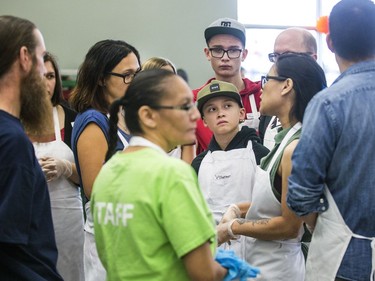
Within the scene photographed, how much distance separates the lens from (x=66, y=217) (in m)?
2.66

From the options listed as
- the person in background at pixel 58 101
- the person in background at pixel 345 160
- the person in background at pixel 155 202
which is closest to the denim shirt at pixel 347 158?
the person in background at pixel 345 160

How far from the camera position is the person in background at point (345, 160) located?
5.45 feet

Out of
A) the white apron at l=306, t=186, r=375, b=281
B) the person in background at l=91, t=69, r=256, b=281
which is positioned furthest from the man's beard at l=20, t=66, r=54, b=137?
the white apron at l=306, t=186, r=375, b=281

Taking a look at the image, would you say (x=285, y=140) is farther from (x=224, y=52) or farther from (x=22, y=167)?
(x=224, y=52)

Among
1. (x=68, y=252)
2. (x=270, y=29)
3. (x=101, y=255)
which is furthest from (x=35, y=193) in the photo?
(x=270, y=29)

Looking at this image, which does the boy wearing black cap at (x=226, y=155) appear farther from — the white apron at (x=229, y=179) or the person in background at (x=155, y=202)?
the person in background at (x=155, y=202)

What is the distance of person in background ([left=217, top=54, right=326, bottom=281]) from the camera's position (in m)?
1.99

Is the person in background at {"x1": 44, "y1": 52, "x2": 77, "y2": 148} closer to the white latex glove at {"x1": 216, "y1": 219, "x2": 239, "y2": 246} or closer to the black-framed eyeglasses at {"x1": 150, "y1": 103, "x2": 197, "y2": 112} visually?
the white latex glove at {"x1": 216, "y1": 219, "x2": 239, "y2": 246}

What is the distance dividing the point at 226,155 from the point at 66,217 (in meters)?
Result: 0.89

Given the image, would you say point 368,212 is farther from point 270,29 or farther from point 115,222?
point 270,29

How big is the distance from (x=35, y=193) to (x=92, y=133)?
58 cm

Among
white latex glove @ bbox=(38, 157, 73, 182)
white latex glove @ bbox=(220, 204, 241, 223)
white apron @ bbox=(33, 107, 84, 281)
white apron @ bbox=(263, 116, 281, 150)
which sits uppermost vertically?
white apron @ bbox=(263, 116, 281, 150)

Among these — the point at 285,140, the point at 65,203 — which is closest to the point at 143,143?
the point at 285,140

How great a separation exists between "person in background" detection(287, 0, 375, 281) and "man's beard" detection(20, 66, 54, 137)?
0.83 m
